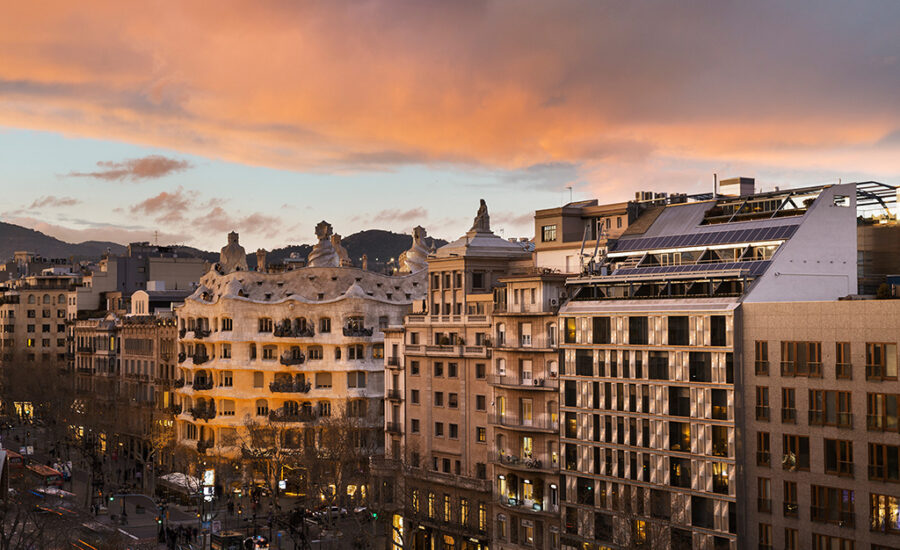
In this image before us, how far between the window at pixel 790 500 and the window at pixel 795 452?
107 centimetres

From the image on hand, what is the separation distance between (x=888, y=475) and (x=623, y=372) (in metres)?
22.3

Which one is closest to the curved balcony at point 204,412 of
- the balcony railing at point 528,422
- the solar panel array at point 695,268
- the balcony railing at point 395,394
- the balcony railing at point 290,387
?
the balcony railing at point 290,387

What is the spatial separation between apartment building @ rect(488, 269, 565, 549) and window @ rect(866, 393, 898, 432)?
27573mm

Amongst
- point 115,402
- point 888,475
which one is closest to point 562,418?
point 888,475

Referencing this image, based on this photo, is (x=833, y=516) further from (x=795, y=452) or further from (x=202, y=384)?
(x=202, y=384)

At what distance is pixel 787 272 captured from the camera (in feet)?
253

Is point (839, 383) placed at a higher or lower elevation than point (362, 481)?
higher

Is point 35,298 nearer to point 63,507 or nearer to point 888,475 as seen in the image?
point 63,507

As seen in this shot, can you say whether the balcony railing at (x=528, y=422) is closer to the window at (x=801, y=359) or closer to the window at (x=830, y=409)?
the window at (x=801, y=359)

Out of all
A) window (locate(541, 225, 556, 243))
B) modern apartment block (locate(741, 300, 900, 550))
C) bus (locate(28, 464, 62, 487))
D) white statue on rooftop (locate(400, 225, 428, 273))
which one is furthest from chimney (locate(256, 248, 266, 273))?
modern apartment block (locate(741, 300, 900, 550))

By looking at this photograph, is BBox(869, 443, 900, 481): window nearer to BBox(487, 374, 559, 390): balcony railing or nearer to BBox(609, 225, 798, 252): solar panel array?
BBox(609, 225, 798, 252): solar panel array

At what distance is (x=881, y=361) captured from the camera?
67125mm

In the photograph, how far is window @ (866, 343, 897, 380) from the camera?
66625mm

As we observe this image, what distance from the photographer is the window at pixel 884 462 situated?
2601 inches
